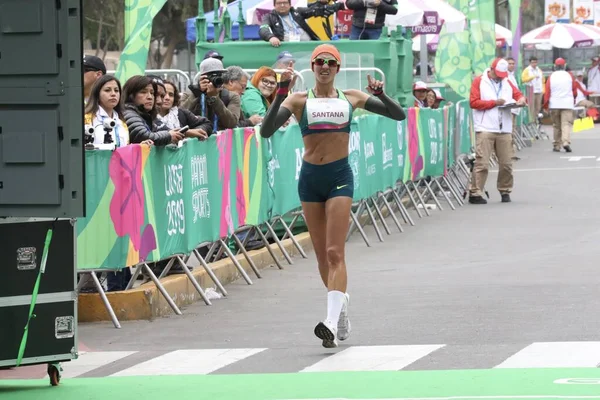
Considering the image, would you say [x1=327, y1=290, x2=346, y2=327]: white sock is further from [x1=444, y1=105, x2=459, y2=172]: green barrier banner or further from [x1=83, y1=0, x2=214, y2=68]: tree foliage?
[x1=83, y1=0, x2=214, y2=68]: tree foliage

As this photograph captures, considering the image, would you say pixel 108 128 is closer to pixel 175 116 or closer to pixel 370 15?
pixel 175 116

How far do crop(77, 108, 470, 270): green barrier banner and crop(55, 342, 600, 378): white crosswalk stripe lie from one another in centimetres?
124

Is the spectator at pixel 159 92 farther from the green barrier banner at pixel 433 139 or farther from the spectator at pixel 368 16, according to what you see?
the spectator at pixel 368 16

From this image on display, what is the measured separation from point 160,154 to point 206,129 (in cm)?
152

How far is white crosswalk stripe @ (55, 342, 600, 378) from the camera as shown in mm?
9597

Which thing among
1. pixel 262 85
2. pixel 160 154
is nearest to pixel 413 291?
pixel 160 154

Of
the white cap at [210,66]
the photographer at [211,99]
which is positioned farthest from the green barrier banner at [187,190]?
the white cap at [210,66]

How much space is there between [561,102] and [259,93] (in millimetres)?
20208

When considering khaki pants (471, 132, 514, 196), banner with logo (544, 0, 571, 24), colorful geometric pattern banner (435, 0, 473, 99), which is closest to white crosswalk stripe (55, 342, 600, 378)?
khaki pants (471, 132, 514, 196)

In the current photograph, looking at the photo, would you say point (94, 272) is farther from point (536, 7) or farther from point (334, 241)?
point (536, 7)

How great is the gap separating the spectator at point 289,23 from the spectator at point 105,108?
10.6m

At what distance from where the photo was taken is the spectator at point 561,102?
3578cm

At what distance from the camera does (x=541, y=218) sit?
67.2ft

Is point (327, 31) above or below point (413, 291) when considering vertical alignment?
above
